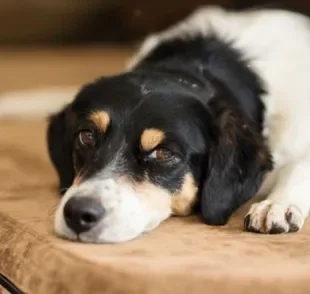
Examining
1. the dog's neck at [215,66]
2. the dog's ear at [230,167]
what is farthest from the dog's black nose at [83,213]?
the dog's neck at [215,66]

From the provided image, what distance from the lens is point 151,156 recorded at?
1959 millimetres

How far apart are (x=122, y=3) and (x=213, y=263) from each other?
9.16ft

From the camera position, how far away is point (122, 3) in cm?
427

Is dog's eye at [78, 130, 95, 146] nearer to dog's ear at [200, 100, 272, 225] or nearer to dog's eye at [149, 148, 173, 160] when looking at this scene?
dog's eye at [149, 148, 173, 160]

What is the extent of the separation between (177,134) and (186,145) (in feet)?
0.13

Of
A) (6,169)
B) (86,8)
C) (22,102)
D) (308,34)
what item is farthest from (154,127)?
(86,8)

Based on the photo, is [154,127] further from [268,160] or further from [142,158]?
[268,160]

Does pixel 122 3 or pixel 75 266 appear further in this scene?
pixel 122 3

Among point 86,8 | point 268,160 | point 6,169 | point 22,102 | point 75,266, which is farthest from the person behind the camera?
point 86,8

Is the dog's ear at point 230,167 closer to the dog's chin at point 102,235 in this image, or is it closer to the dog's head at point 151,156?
the dog's head at point 151,156

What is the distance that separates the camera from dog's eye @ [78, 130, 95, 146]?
2.01 m

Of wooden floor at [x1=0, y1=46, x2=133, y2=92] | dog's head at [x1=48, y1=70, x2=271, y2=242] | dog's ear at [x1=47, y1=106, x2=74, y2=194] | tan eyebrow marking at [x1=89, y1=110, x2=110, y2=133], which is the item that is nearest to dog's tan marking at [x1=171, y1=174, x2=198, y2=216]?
dog's head at [x1=48, y1=70, x2=271, y2=242]

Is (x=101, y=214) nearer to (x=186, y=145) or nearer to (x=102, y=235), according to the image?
(x=102, y=235)

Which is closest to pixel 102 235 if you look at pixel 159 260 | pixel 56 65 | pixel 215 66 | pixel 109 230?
pixel 109 230
